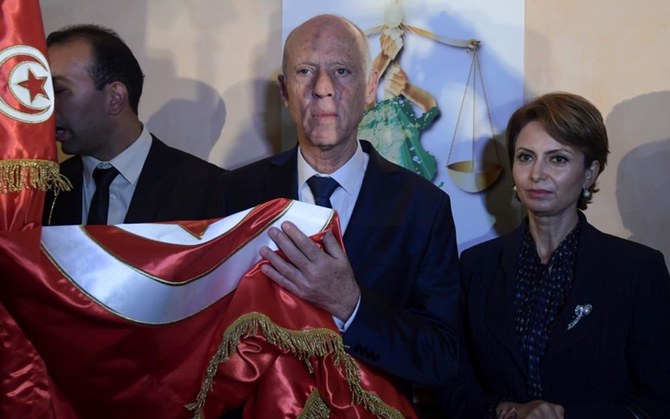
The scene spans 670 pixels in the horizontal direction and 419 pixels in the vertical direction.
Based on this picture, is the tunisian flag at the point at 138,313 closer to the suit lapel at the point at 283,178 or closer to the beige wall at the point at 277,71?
the suit lapel at the point at 283,178

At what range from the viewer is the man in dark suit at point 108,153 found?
7.55 feet

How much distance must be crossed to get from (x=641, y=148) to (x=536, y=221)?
0.45 metres

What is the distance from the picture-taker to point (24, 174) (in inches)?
60.3

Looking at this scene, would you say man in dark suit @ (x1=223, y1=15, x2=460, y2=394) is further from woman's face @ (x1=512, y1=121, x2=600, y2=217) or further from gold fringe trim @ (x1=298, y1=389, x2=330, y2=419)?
woman's face @ (x1=512, y1=121, x2=600, y2=217)

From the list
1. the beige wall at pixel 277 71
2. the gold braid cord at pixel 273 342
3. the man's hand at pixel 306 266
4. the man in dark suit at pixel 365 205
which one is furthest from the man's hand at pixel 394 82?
the gold braid cord at pixel 273 342

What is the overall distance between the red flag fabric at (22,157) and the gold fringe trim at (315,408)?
0.49m

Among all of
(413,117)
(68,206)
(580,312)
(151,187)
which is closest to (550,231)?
(580,312)

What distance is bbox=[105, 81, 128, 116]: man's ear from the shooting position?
240 cm

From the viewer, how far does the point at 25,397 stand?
153 centimetres

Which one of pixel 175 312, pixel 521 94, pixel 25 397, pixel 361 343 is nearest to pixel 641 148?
pixel 521 94

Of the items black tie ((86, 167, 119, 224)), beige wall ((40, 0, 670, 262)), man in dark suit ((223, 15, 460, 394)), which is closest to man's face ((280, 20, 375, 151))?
man in dark suit ((223, 15, 460, 394))

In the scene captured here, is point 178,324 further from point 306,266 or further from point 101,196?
point 101,196

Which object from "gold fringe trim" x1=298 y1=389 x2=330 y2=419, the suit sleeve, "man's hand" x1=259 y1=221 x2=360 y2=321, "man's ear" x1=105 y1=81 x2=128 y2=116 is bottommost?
"gold fringe trim" x1=298 y1=389 x2=330 y2=419

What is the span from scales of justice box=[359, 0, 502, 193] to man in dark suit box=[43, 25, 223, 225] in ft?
1.83
